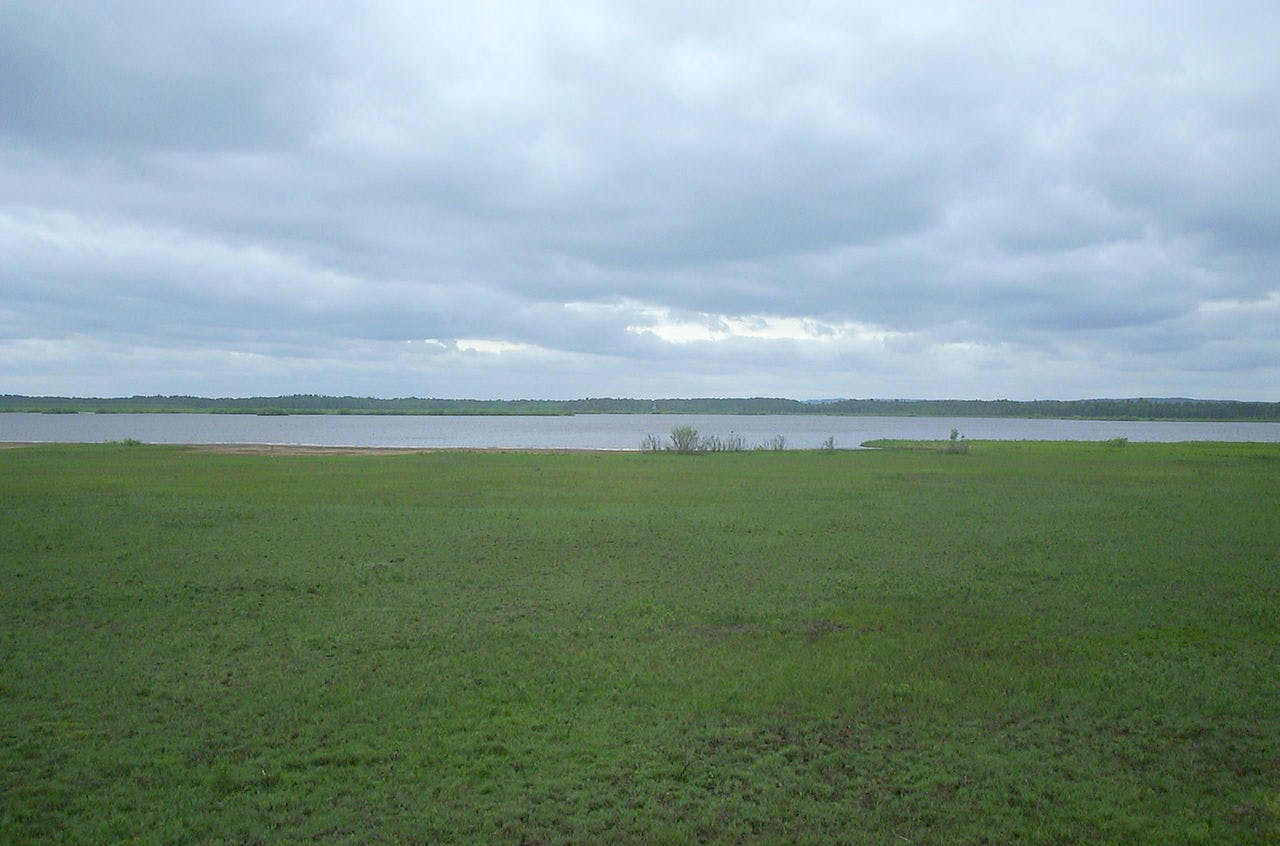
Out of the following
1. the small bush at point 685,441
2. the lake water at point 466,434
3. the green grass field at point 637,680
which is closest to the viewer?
the green grass field at point 637,680

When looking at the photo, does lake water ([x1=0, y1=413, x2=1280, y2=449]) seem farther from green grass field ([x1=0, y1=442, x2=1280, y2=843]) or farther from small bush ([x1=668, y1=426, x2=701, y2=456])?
green grass field ([x1=0, y1=442, x2=1280, y2=843])

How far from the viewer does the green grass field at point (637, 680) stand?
6.18 m

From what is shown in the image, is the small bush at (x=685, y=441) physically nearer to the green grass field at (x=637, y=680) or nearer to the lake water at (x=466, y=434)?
the lake water at (x=466, y=434)

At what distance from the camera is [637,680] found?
901cm

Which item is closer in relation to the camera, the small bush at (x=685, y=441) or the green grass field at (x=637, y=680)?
the green grass field at (x=637, y=680)

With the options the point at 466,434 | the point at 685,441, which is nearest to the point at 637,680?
the point at 685,441

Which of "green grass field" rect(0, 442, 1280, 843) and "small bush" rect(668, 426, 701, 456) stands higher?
"small bush" rect(668, 426, 701, 456)

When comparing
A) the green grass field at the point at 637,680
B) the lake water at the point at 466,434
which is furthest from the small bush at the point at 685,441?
the green grass field at the point at 637,680

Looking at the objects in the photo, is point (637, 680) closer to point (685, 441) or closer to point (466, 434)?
point (685, 441)

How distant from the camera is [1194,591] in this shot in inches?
522

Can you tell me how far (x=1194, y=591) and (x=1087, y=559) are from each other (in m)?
2.65

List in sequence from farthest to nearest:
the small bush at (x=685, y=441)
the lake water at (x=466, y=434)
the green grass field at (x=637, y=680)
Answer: the lake water at (x=466, y=434) → the small bush at (x=685, y=441) → the green grass field at (x=637, y=680)

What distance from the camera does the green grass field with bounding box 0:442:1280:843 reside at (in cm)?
618

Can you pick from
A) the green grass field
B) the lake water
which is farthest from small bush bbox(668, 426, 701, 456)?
the green grass field
